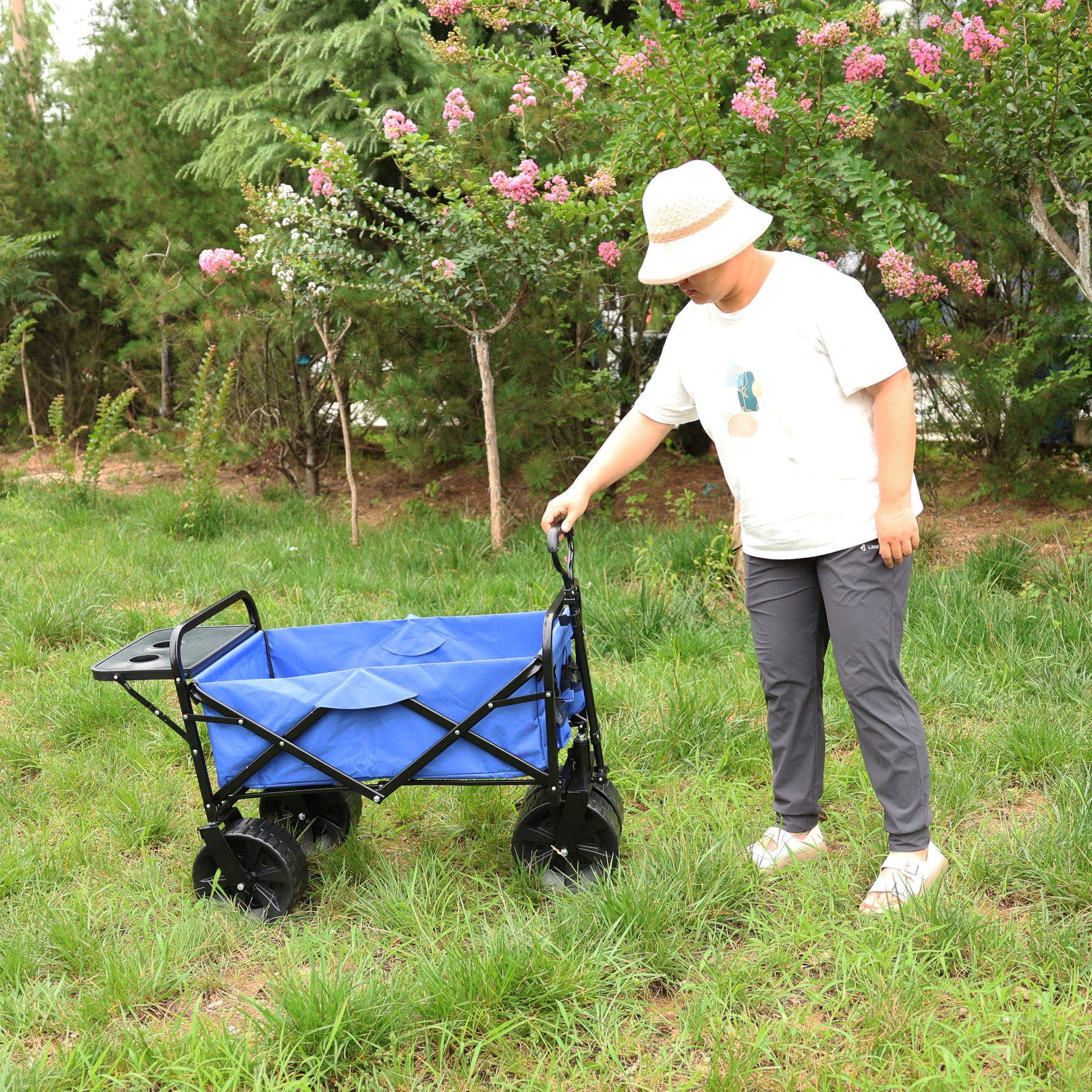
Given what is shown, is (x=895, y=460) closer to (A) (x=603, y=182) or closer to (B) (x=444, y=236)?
(A) (x=603, y=182)

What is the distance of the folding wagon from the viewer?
2.63m

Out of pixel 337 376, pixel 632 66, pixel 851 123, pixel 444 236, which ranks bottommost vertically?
pixel 337 376

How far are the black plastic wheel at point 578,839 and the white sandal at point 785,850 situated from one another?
1.27ft

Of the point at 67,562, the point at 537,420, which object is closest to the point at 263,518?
the point at 67,562

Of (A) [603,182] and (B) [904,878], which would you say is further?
(A) [603,182]

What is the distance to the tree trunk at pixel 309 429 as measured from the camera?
7.78 meters

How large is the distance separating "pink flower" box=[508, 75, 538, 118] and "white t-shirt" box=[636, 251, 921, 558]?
9.32ft

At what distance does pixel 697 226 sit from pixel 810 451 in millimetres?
577

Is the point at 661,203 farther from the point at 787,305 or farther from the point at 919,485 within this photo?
the point at 919,485

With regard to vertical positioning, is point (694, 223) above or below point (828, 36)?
below

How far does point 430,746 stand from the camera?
2.67 meters

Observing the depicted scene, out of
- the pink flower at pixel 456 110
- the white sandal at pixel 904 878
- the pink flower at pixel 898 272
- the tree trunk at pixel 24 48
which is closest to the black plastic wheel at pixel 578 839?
the white sandal at pixel 904 878

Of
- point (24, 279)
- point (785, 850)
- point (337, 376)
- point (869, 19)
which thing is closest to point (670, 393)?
point (785, 850)

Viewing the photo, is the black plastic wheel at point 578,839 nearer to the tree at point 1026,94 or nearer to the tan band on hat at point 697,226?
the tan band on hat at point 697,226
